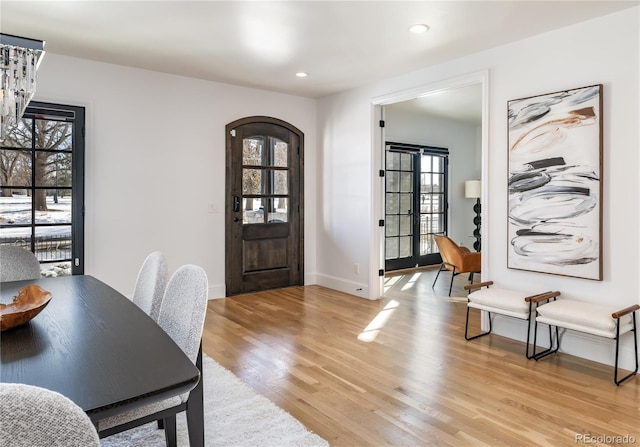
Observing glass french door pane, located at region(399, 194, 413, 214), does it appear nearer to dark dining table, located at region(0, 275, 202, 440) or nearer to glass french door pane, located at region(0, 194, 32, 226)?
glass french door pane, located at region(0, 194, 32, 226)

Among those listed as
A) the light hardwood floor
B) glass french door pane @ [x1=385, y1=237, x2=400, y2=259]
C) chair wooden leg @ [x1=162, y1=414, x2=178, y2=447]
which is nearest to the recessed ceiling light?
the light hardwood floor

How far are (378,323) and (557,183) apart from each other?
2008 millimetres

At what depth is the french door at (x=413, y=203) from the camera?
7.31 meters

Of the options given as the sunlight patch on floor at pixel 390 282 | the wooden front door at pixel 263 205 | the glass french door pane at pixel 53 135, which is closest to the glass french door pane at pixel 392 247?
the sunlight patch on floor at pixel 390 282

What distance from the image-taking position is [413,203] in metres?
7.59

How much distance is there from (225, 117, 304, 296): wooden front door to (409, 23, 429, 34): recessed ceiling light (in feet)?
8.50

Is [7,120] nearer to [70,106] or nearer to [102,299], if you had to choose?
[102,299]

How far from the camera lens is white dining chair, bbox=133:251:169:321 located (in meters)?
2.21

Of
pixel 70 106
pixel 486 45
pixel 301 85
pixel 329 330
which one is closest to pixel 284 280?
pixel 329 330

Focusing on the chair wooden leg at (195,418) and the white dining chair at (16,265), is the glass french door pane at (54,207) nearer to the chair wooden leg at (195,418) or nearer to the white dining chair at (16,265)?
the white dining chair at (16,265)

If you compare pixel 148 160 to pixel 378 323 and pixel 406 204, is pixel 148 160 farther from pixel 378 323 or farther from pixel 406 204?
pixel 406 204

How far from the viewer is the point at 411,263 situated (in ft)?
24.9

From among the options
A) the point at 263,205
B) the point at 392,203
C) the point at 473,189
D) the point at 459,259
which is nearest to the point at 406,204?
the point at 392,203

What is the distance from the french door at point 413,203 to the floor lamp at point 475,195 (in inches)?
16.4
